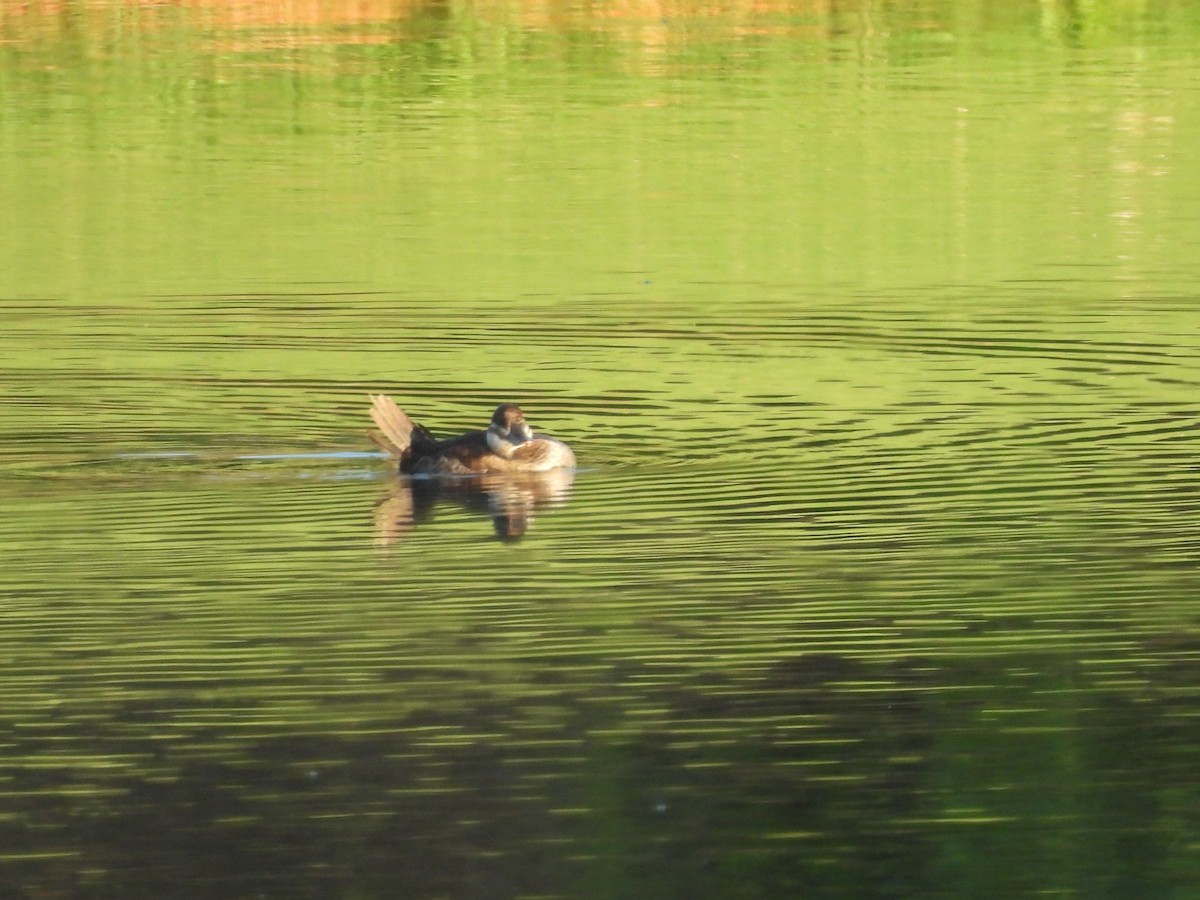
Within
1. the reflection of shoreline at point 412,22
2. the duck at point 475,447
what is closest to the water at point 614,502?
the duck at point 475,447

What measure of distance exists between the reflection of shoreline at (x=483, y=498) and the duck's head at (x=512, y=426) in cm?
18

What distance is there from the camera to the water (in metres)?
7.42

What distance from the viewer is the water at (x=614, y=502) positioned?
7.42 meters

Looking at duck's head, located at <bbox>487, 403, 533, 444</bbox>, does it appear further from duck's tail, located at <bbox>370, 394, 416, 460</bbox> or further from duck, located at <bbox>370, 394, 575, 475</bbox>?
duck's tail, located at <bbox>370, 394, 416, 460</bbox>

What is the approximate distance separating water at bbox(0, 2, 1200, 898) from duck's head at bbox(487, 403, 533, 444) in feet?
0.77

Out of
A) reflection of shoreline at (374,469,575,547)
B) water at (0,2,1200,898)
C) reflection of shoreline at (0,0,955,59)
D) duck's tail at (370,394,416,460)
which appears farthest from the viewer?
reflection of shoreline at (0,0,955,59)

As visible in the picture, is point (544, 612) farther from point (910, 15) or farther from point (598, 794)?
point (910, 15)

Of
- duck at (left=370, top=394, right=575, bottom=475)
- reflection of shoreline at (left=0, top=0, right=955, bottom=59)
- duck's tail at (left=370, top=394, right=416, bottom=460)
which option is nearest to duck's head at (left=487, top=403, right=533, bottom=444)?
duck at (left=370, top=394, right=575, bottom=475)

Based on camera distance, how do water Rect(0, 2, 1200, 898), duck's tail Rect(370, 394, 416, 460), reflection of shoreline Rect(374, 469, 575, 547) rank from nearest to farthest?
water Rect(0, 2, 1200, 898)
reflection of shoreline Rect(374, 469, 575, 547)
duck's tail Rect(370, 394, 416, 460)

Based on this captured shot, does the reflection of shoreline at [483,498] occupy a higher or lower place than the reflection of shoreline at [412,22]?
lower

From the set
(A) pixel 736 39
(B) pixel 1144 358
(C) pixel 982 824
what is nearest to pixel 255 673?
(C) pixel 982 824

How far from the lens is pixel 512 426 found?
41.0 feet

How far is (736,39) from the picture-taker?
100 feet

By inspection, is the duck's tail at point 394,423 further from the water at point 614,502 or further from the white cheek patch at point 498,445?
the white cheek patch at point 498,445
